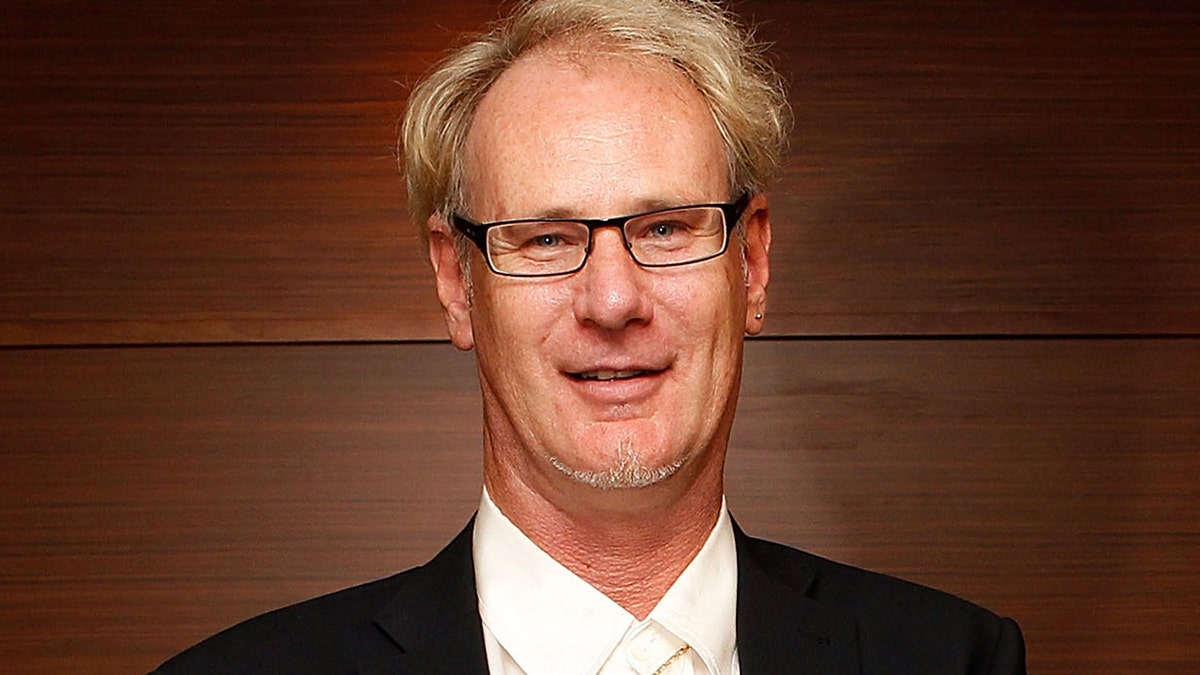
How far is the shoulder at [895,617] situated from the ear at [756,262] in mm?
214

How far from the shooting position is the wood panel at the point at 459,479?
2.44 metres

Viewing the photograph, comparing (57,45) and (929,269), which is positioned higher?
(57,45)

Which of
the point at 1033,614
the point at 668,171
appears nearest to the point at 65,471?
the point at 668,171

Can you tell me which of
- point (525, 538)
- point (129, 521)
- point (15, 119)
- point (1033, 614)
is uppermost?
point (15, 119)

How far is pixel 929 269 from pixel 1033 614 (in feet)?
1.44

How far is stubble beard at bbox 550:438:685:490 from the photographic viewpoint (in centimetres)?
172

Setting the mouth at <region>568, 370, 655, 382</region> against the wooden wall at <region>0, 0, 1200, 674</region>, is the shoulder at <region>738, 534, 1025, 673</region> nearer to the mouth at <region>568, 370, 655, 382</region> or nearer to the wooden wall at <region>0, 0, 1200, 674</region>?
the mouth at <region>568, 370, 655, 382</region>

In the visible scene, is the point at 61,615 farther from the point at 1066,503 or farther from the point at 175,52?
the point at 1066,503

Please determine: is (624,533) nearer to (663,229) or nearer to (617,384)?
(617,384)

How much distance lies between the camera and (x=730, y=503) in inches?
97.3

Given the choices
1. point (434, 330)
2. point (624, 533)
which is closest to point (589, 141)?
point (624, 533)

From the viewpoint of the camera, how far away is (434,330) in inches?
96.4

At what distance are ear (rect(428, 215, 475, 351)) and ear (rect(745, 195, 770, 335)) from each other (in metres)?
0.26

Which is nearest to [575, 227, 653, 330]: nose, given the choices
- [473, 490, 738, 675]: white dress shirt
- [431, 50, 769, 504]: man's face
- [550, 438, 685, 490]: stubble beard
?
[431, 50, 769, 504]: man's face
